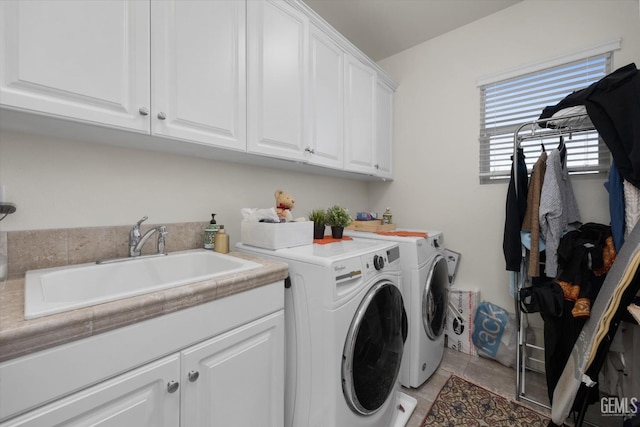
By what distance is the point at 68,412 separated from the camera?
0.63 m

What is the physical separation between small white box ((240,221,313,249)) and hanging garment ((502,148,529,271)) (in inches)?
53.5

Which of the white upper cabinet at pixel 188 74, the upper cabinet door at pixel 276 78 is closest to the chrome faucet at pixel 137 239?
the white upper cabinet at pixel 188 74

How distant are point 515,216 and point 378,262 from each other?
1.14 meters

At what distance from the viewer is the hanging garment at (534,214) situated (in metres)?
1.60

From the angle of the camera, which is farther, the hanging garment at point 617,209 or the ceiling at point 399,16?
the ceiling at point 399,16

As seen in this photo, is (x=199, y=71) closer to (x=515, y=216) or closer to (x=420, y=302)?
(x=420, y=302)

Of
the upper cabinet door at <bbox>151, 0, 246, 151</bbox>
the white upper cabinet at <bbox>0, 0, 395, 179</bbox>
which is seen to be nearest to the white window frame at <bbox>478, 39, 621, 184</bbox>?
the white upper cabinet at <bbox>0, 0, 395, 179</bbox>

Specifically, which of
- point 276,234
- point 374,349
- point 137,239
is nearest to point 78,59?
point 137,239

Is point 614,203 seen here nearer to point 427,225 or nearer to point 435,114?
point 427,225

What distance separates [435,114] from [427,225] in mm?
1041

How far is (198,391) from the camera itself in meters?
0.87

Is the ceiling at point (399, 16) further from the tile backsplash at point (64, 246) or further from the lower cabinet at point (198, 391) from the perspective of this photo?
the lower cabinet at point (198, 391)

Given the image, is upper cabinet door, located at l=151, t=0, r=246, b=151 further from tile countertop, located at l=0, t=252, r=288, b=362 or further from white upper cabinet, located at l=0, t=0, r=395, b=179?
tile countertop, located at l=0, t=252, r=288, b=362

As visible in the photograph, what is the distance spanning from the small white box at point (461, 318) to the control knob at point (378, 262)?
1.32 meters
